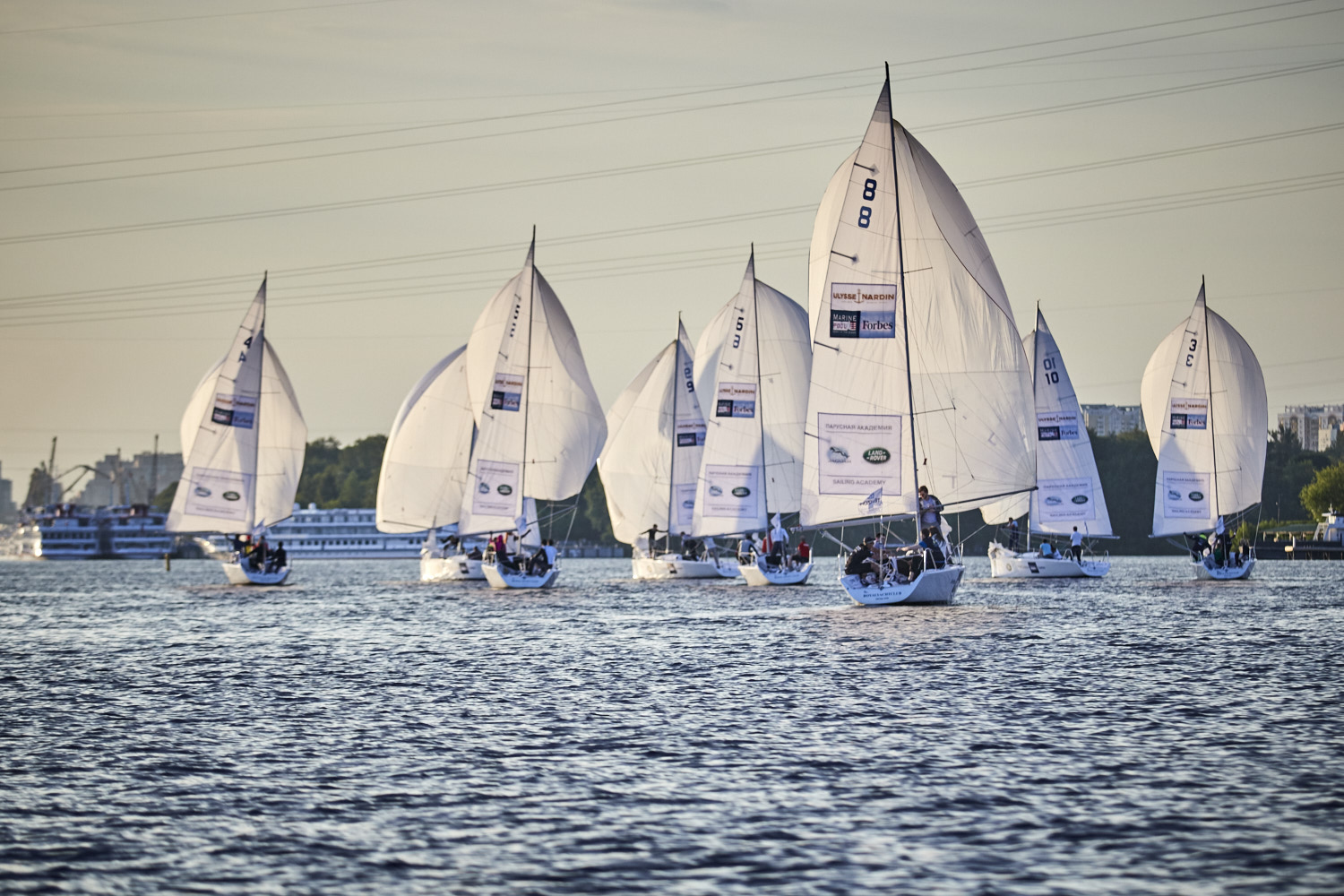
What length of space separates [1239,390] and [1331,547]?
64870mm

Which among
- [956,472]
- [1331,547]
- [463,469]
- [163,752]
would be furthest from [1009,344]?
[1331,547]

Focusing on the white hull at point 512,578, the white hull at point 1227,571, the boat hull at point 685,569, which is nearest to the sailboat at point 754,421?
the boat hull at point 685,569

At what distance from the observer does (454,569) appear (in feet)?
266

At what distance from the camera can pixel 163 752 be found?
2078 centimetres

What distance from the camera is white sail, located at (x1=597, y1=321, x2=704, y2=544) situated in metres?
81.8

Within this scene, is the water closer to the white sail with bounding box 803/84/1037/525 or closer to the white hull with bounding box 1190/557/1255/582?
the white sail with bounding box 803/84/1037/525

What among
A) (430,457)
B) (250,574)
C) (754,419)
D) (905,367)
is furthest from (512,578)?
(905,367)

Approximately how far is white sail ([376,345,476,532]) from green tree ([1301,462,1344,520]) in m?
94.0

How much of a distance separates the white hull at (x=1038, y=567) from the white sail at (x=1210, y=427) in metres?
5.38

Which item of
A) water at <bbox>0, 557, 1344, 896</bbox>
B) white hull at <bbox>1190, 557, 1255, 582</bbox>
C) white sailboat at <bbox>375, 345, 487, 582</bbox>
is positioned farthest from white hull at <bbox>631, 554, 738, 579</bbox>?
water at <bbox>0, 557, 1344, 896</bbox>

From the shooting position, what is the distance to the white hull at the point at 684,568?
261 ft

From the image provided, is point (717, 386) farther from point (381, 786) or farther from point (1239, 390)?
point (381, 786)

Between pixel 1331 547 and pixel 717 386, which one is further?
pixel 1331 547

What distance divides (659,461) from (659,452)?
0.52 metres
